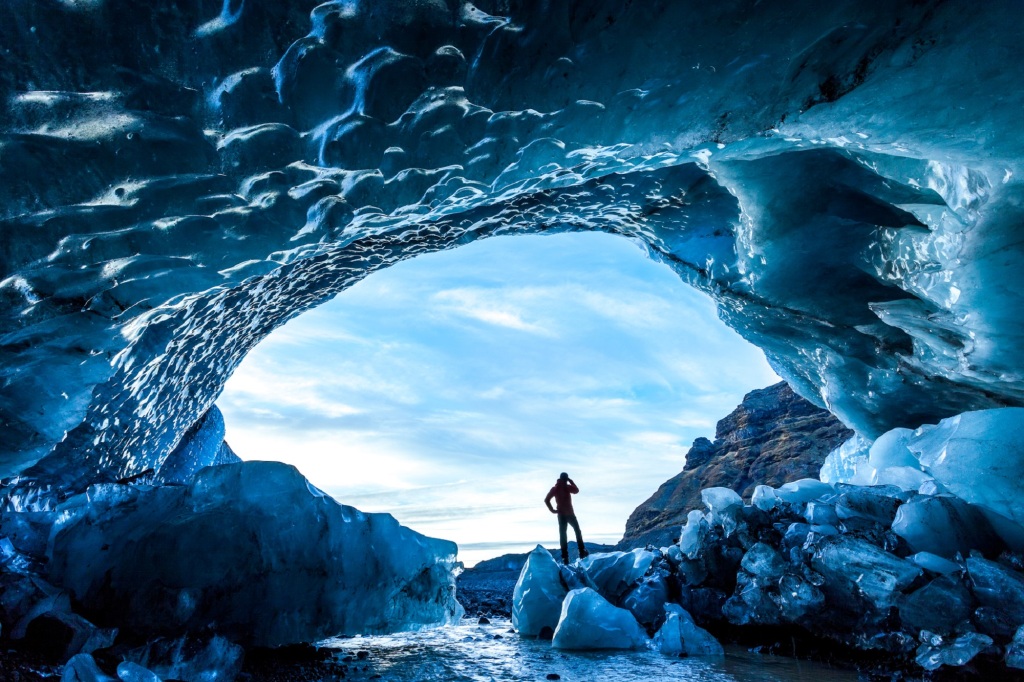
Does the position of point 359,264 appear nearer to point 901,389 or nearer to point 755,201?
point 755,201

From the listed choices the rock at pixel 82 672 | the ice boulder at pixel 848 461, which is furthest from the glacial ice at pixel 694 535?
the rock at pixel 82 672

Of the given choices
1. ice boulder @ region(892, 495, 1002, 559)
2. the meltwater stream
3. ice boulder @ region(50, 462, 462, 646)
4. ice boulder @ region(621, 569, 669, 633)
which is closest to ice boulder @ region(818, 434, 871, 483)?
ice boulder @ region(892, 495, 1002, 559)

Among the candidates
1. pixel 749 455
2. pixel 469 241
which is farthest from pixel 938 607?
pixel 749 455

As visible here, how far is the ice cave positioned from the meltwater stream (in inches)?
11.3

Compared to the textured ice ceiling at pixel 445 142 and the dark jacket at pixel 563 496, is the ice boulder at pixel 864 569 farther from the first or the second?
the dark jacket at pixel 563 496

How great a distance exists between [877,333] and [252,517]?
5.07m

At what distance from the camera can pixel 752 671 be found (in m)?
3.16

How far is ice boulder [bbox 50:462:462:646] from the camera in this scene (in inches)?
131

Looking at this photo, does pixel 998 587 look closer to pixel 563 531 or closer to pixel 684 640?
pixel 684 640

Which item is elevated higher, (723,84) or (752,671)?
(723,84)

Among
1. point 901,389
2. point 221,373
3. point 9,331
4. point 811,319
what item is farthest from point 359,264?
point 901,389

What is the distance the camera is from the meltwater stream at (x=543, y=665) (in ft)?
9.92

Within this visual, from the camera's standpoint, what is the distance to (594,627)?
416 cm

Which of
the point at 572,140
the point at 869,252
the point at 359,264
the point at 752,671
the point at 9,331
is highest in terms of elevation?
the point at 359,264
